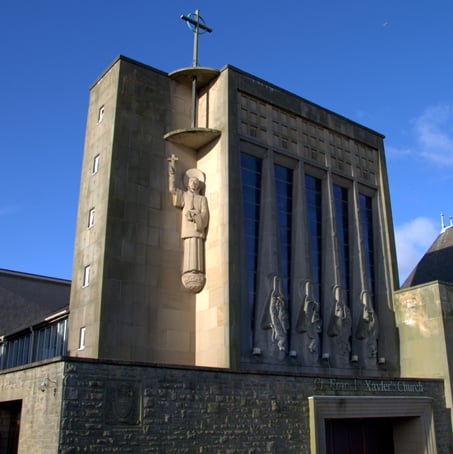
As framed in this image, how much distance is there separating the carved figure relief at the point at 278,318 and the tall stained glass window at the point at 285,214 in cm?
71

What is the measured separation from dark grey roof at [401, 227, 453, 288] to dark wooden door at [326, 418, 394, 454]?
12796mm

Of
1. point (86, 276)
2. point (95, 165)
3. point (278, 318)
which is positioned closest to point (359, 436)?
point (278, 318)

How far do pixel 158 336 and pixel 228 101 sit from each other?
9.52 m

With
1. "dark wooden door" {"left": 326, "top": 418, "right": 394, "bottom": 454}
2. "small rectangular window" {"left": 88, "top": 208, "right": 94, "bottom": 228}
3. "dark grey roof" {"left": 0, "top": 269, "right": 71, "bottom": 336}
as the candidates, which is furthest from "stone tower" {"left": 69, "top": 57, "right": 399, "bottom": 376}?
"dark grey roof" {"left": 0, "top": 269, "right": 71, "bottom": 336}

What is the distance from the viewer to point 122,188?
22781 mm

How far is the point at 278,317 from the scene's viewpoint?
22.8 m

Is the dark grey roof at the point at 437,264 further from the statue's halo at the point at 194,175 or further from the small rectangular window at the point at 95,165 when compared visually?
the small rectangular window at the point at 95,165

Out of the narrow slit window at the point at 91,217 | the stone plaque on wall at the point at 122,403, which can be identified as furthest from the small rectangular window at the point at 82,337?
the stone plaque on wall at the point at 122,403

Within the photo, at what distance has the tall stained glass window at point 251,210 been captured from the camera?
23000 millimetres

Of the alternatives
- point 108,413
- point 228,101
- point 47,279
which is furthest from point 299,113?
point 47,279

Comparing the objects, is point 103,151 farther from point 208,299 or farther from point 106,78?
point 208,299

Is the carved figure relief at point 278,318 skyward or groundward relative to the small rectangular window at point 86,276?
groundward

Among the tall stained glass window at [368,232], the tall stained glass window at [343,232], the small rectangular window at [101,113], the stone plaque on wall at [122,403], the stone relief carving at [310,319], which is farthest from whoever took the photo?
the tall stained glass window at [368,232]

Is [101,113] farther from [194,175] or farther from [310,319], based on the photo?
[310,319]
